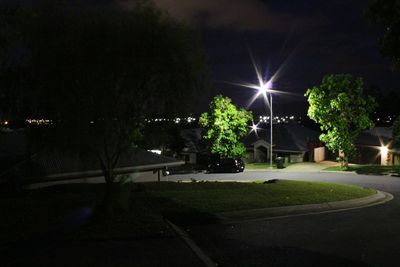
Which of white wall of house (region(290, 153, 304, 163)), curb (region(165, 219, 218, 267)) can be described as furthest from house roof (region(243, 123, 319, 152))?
curb (region(165, 219, 218, 267))

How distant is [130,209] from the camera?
13.0 m

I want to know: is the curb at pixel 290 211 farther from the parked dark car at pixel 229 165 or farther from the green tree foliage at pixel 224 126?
the green tree foliage at pixel 224 126

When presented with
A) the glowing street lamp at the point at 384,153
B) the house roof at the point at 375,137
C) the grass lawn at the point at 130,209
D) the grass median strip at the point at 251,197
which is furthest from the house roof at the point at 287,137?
the grass lawn at the point at 130,209

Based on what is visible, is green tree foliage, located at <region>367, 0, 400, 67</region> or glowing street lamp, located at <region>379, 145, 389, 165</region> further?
glowing street lamp, located at <region>379, 145, 389, 165</region>

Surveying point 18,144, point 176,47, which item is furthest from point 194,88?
point 18,144

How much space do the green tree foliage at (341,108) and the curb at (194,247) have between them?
1320 inches

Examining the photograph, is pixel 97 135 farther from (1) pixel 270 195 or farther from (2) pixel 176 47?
(1) pixel 270 195

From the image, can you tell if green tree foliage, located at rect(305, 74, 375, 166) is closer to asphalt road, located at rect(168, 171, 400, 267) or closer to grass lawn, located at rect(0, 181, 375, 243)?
grass lawn, located at rect(0, 181, 375, 243)

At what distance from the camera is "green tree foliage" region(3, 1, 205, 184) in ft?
36.7

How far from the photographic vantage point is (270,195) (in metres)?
16.9

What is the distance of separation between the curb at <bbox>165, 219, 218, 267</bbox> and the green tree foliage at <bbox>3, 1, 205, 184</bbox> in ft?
9.86

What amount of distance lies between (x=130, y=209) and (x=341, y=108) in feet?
110

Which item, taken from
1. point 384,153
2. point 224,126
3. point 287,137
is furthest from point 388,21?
point 287,137

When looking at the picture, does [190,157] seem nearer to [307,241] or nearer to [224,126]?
[224,126]
